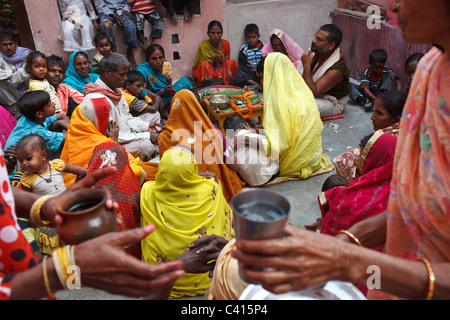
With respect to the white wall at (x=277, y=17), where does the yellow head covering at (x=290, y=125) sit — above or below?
below

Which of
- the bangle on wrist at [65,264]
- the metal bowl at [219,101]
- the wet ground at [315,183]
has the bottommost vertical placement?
the wet ground at [315,183]

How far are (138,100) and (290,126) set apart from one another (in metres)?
2.89

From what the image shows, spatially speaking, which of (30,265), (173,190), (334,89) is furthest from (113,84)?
(30,265)

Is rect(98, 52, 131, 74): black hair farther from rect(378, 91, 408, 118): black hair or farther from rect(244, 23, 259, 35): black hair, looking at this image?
rect(244, 23, 259, 35): black hair

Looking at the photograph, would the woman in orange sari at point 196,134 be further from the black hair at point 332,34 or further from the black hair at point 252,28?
the black hair at point 252,28

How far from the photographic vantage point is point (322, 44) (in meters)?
6.41

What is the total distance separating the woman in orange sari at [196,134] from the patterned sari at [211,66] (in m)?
4.18

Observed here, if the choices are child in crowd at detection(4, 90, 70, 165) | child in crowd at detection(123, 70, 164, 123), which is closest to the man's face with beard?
child in crowd at detection(123, 70, 164, 123)

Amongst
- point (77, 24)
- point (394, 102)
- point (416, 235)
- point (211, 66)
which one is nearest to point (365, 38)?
point (211, 66)

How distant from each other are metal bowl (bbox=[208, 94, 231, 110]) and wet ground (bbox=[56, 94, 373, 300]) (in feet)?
5.65

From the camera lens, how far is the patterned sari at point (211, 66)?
8273 mm

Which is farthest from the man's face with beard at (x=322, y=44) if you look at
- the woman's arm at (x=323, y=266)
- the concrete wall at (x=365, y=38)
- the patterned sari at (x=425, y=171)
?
the woman's arm at (x=323, y=266)

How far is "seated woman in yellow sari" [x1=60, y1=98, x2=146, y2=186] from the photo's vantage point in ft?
13.5

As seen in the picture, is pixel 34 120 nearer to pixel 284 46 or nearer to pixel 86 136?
pixel 86 136
